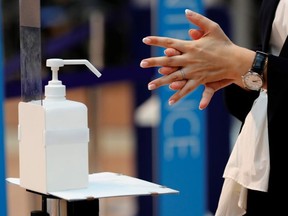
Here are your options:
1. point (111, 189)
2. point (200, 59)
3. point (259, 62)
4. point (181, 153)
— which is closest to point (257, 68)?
point (259, 62)

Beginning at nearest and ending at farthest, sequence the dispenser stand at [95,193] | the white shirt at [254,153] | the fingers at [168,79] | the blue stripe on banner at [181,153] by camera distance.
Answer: the dispenser stand at [95,193], the fingers at [168,79], the white shirt at [254,153], the blue stripe on banner at [181,153]

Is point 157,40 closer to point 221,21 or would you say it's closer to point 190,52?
point 190,52

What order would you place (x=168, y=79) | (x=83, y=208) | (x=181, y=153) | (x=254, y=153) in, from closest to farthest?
1. (x=83, y=208)
2. (x=168, y=79)
3. (x=254, y=153)
4. (x=181, y=153)

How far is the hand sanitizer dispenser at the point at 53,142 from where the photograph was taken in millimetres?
1481

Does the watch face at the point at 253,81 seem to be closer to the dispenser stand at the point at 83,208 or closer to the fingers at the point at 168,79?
the fingers at the point at 168,79

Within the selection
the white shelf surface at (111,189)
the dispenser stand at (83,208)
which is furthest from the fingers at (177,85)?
the dispenser stand at (83,208)

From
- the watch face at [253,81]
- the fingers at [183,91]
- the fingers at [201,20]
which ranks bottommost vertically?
the fingers at [183,91]

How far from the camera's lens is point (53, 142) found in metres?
1.48

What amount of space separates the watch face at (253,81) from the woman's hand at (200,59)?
1 centimetres

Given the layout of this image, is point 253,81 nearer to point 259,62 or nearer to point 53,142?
point 259,62

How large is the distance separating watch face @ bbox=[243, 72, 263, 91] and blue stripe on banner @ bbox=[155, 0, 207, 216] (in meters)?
1.84

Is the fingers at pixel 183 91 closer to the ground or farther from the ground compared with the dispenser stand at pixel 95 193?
farther from the ground

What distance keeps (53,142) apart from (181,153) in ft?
7.13


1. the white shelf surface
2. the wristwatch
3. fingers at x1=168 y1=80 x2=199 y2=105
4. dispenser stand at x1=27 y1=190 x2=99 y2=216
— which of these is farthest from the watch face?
dispenser stand at x1=27 y1=190 x2=99 y2=216
